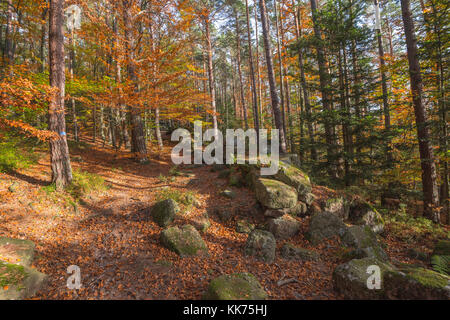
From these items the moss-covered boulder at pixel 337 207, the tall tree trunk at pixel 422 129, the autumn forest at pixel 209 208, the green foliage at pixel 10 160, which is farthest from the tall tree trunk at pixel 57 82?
the tall tree trunk at pixel 422 129

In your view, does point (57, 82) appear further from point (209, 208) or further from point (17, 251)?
point (209, 208)

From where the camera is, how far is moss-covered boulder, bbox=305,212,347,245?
247 inches

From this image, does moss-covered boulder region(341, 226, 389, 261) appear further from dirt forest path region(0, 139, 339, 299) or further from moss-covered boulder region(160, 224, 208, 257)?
moss-covered boulder region(160, 224, 208, 257)

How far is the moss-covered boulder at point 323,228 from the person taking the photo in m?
6.27

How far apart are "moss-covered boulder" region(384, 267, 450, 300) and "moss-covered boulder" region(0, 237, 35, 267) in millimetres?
7048

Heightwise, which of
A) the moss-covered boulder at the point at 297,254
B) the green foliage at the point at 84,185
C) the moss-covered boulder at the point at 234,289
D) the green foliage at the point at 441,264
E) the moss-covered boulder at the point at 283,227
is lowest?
the green foliage at the point at 441,264

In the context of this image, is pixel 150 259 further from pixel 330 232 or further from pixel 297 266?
pixel 330 232

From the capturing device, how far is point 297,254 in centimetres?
547

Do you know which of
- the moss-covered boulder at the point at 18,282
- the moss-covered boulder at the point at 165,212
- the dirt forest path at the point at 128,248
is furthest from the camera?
the moss-covered boulder at the point at 165,212

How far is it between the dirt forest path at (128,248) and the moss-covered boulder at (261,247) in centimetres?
22

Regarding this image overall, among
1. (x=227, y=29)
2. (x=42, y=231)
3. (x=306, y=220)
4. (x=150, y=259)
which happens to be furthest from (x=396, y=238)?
(x=227, y=29)

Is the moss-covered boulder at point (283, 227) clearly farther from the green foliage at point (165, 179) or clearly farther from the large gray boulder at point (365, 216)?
the green foliage at point (165, 179)

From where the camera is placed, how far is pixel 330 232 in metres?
6.36

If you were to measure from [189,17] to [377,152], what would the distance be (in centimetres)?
1172
